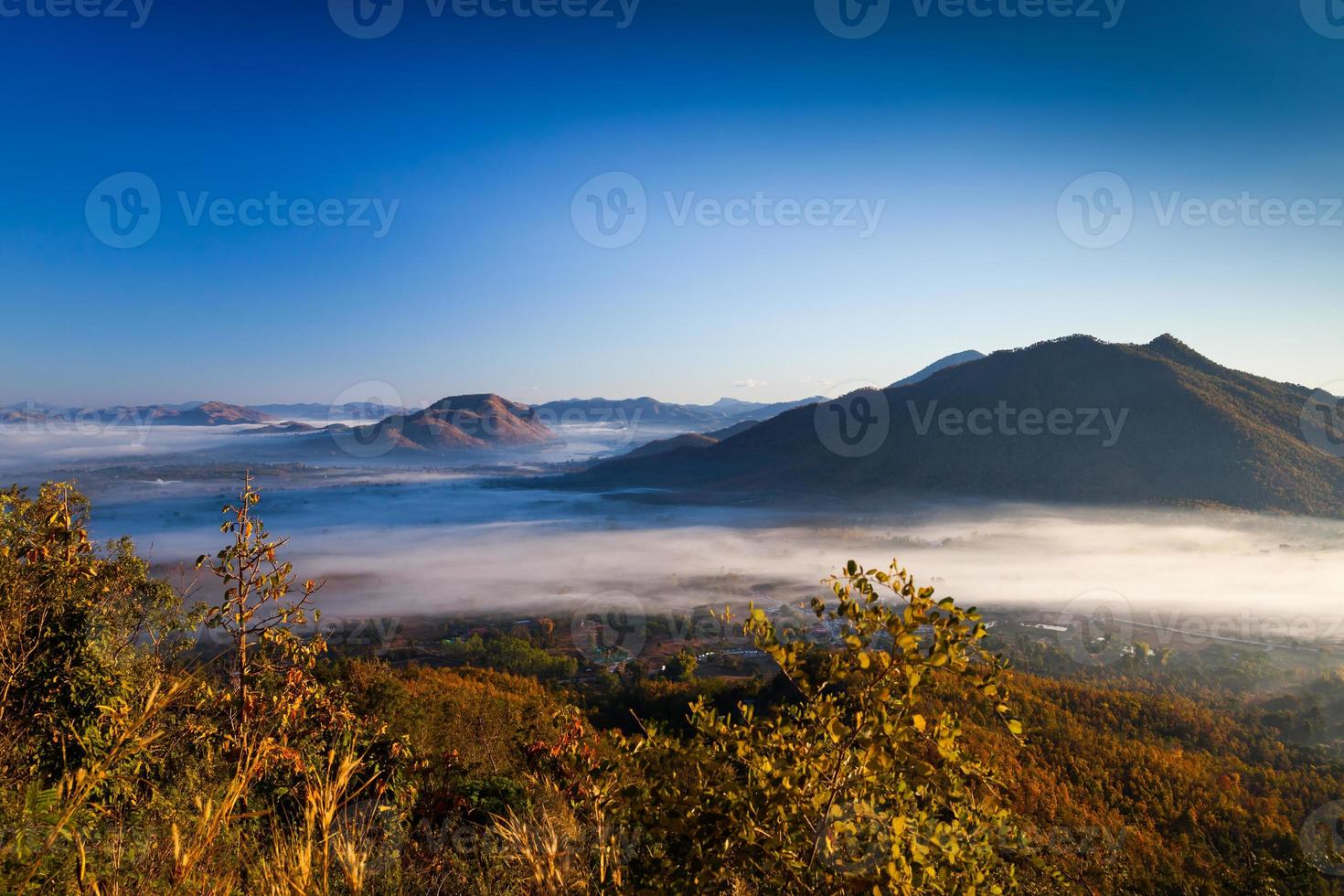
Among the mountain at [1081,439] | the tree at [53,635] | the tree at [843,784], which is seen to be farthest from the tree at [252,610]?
the mountain at [1081,439]

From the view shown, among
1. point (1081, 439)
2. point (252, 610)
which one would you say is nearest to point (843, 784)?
point (252, 610)

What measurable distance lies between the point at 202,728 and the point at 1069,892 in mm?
7512

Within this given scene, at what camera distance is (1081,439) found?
116562 mm

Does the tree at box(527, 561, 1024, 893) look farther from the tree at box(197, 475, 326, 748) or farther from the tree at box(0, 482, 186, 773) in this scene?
the tree at box(0, 482, 186, 773)

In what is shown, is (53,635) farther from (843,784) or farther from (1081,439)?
(1081,439)

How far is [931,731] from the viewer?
2586 mm

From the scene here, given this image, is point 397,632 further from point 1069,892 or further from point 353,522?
point 353,522

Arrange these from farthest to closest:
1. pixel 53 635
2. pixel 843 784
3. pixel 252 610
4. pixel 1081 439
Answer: pixel 1081 439
pixel 53 635
pixel 252 610
pixel 843 784

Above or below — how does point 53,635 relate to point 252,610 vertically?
below

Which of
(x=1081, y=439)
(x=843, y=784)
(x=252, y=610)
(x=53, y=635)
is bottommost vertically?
(x=53, y=635)

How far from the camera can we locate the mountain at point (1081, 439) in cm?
10212

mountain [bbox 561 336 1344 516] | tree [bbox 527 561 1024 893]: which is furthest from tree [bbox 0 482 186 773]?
mountain [bbox 561 336 1344 516]

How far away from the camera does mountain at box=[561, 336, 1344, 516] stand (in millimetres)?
102125

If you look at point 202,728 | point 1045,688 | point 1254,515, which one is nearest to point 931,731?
point 202,728
